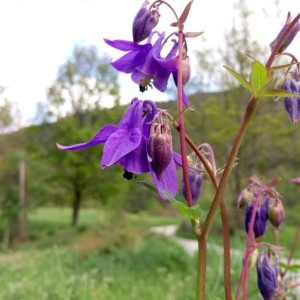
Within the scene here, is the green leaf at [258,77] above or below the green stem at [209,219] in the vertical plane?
above

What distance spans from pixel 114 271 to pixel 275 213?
523 centimetres

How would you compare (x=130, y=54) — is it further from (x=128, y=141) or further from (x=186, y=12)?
(x=128, y=141)

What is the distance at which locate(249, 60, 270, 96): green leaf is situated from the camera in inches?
39.9

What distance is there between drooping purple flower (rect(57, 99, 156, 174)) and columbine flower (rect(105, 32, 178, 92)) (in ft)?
0.25

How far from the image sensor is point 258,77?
103 centimetres

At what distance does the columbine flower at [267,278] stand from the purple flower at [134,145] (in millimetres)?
403

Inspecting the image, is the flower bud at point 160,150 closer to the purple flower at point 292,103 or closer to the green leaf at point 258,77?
the green leaf at point 258,77

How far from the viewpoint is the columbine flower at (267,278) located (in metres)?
1.32

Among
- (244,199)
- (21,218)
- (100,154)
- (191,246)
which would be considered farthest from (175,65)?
(100,154)

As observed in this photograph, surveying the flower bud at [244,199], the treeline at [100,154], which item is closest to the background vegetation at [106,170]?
the treeline at [100,154]

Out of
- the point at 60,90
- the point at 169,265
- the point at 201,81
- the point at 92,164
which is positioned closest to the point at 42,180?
the point at 92,164

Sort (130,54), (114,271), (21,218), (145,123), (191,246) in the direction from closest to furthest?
(145,123)
(130,54)
(114,271)
(191,246)
(21,218)

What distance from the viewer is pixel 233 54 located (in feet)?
49.4

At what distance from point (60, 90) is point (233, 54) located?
30.8 feet
